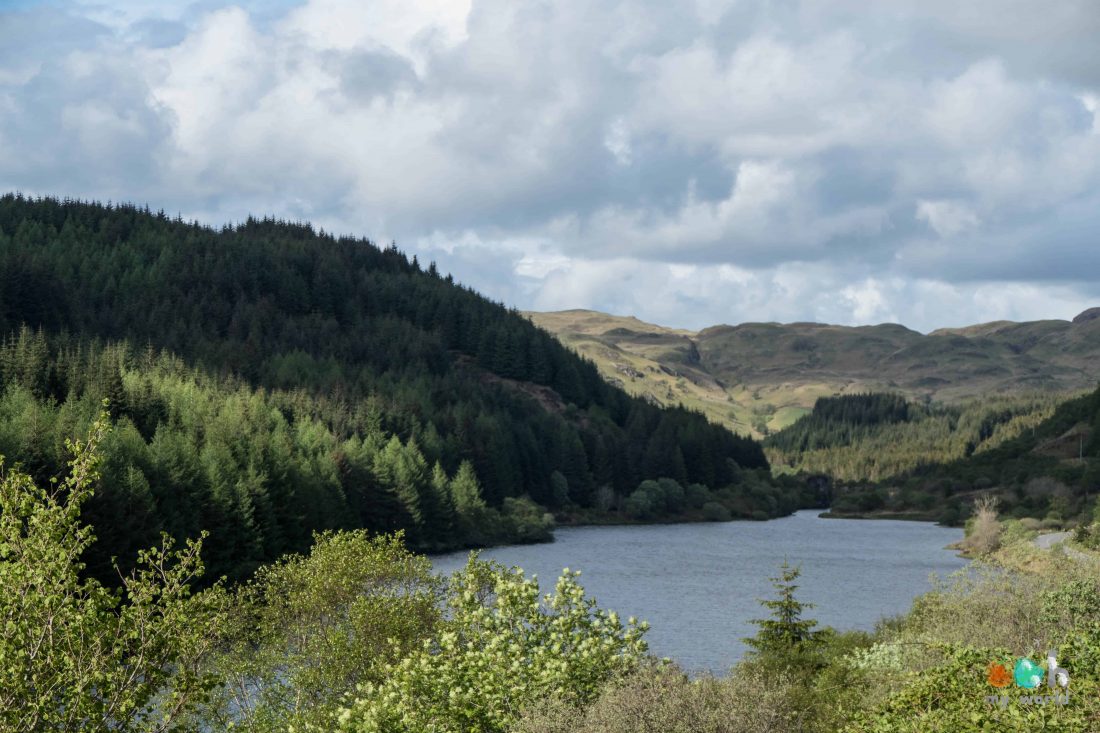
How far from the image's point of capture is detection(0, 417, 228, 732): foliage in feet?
73.0

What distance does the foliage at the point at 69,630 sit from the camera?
22.3 m

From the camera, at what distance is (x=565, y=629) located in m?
31.7

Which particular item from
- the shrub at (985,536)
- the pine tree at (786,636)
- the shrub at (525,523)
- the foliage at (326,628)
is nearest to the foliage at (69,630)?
the foliage at (326,628)

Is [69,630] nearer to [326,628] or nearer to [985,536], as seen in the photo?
[326,628]

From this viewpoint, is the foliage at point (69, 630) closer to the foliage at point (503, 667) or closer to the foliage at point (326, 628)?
the foliage at point (503, 667)

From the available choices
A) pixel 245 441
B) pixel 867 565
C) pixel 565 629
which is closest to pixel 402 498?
pixel 245 441

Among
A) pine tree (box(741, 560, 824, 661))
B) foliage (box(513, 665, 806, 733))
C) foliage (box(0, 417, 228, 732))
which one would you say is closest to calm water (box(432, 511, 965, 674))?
pine tree (box(741, 560, 824, 661))

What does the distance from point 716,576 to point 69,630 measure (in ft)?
382

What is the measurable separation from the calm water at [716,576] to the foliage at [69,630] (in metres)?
46.7

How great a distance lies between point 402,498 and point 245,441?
109 ft

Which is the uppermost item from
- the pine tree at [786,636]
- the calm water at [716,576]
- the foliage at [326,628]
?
the foliage at [326,628]

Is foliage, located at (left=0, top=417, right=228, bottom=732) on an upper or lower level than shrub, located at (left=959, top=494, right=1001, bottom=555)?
upper

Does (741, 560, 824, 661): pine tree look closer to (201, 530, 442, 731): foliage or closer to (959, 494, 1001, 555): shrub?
(201, 530, 442, 731): foliage

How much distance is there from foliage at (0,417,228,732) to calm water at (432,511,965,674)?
46681 millimetres
